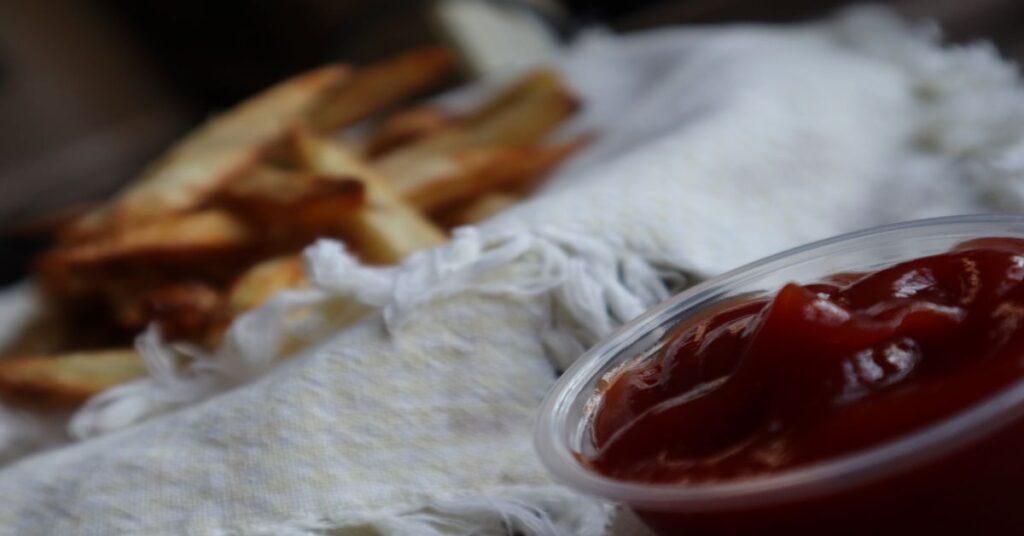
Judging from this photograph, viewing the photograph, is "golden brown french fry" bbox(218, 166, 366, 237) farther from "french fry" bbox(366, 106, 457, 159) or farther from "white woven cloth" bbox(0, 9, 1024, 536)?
"french fry" bbox(366, 106, 457, 159)

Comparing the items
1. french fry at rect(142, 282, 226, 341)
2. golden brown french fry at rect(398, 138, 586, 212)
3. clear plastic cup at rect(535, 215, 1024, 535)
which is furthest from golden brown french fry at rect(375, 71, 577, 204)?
clear plastic cup at rect(535, 215, 1024, 535)

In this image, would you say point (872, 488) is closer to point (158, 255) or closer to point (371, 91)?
point (158, 255)

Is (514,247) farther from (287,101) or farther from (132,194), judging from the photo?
(287,101)

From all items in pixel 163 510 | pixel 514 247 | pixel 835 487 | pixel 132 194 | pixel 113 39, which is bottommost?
pixel 835 487

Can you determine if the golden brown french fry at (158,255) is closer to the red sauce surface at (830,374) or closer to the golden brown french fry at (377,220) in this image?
the golden brown french fry at (377,220)

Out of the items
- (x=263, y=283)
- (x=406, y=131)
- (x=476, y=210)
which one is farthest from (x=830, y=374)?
(x=406, y=131)

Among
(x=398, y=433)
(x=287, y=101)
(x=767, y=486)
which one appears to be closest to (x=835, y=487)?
(x=767, y=486)

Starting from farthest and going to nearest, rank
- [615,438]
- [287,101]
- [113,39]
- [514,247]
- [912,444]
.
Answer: [113,39], [287,101], [514,247], [615,438], [912,444]
